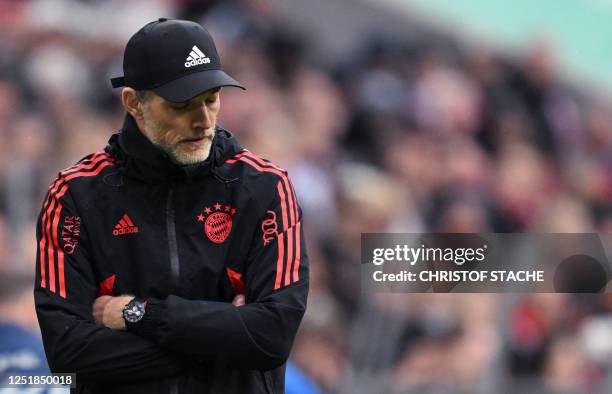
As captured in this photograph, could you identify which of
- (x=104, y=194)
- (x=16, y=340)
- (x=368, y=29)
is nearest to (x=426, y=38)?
(x=368, y=29)

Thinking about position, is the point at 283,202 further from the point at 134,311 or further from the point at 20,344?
the point at 20,344

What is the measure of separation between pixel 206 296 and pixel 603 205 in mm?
6413

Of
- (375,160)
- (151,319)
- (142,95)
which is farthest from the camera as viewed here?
(375,160)

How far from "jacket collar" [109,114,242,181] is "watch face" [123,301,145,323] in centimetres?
29

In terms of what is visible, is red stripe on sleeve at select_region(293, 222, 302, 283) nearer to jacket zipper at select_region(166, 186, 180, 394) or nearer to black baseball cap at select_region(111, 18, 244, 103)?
jacket zipper at select_region(166, 186, 180, 394)

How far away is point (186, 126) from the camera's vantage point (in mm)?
2707

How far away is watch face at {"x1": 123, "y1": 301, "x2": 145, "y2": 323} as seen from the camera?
8.75ft

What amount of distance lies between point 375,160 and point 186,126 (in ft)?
16.1

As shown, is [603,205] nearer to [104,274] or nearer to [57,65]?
[57,65]

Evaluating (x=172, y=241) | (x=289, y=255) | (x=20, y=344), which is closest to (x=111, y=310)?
(x=172, y=241)

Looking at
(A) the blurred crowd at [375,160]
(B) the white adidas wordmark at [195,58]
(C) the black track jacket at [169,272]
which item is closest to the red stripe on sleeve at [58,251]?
(C) the black track jacket at [169,272]

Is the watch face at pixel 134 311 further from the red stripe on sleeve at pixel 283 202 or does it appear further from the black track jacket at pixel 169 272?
the red stripe on sleeve at pixel 283 202

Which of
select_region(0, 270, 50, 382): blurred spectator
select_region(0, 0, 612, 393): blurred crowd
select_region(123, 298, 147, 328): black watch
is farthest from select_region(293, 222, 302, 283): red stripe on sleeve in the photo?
select_region(0, 0, 612, 393): blurred crowd

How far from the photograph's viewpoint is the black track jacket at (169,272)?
266cm
